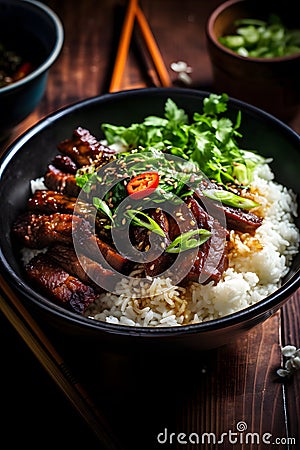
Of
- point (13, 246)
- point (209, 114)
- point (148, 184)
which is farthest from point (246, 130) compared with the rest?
point (13, 246)

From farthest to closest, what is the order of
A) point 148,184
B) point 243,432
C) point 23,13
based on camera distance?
1. point 23,13
2. point 148,184
3. point 243,432

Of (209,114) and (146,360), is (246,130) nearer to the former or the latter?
(209,114)

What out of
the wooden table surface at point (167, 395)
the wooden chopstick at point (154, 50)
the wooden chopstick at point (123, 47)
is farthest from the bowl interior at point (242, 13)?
the wooden table surface at point (167, 395)

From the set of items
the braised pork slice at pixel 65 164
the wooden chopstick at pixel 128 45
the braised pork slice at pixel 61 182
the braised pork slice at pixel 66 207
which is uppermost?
the wooden chopstick at pixel 128 45

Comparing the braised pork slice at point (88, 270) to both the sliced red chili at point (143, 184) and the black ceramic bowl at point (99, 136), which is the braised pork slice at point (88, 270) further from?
the sliced red chili at point (143, 184)

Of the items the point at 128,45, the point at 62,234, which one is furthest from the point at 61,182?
the point at 128,45

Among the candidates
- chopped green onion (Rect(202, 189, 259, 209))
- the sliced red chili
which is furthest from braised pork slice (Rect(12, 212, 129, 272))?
chopped green onion (Rect(202, 189, 259, 209))
